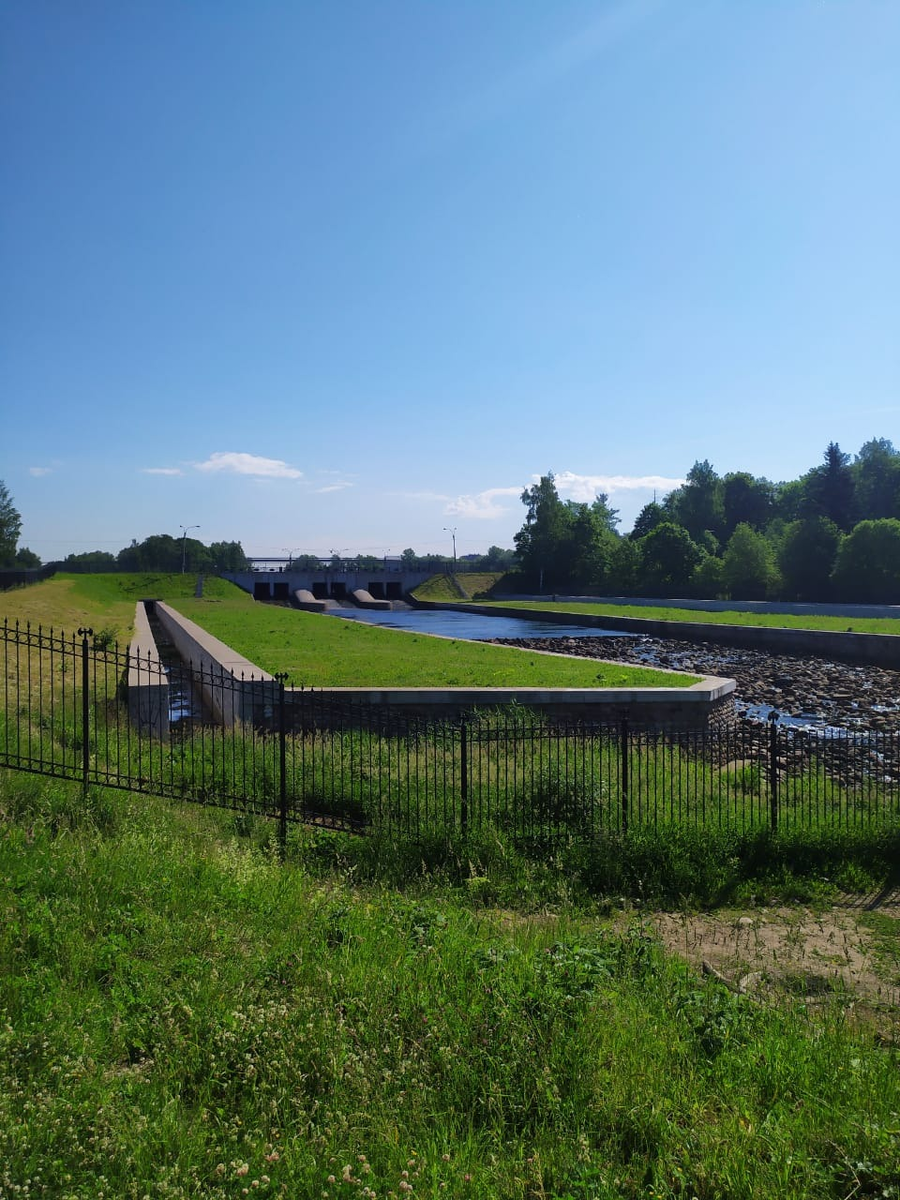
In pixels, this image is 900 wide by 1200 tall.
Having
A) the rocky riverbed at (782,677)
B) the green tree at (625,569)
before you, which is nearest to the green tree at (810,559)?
the green tree at (625,569)

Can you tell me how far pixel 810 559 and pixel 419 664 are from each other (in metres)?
42.1

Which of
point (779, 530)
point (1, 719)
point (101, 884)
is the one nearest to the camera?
point (101, 884)

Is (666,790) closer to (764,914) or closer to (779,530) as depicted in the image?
(764,914)

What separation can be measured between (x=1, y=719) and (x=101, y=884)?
292 inches

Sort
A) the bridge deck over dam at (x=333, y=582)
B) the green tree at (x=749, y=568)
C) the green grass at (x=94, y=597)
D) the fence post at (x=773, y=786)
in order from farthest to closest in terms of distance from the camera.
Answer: the bridge deck over dam at (x=333, y=582)
the green tree at (x=749, y=568)
the green grass at (x=94, y=597)
the fence post at (x=773, y=786)

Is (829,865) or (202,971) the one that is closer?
(202,971)

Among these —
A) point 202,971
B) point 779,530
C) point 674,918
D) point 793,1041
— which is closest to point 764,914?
point 674,918

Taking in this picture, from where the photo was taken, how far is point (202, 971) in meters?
4.79

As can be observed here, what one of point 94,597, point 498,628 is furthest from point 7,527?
point 498,628

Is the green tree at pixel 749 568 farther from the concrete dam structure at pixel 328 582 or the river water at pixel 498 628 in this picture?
the concrete dam structure at pixel 328 582

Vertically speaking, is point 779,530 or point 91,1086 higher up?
point 779,530

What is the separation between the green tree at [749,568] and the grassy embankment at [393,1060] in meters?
54.6

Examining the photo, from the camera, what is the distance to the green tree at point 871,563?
153 ft

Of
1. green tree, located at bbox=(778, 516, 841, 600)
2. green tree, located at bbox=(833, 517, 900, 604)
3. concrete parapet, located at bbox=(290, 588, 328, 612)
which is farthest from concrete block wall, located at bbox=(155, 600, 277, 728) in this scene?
green tree, located at bbox=(778, 516, 841, 600)
